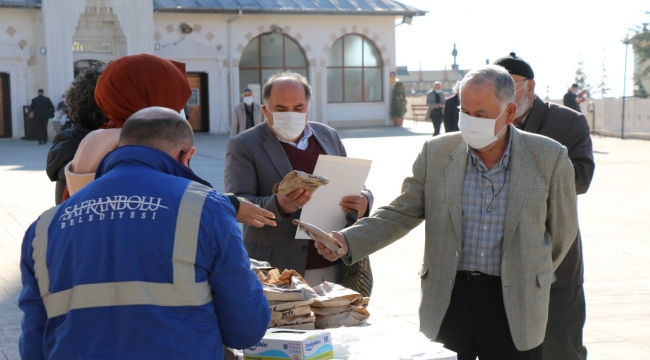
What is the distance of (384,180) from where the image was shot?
15.8 metres

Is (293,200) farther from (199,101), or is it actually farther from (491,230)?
(199,101)

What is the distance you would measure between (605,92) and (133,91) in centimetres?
6657

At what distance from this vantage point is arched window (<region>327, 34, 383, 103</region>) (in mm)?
36781

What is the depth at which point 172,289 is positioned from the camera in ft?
8.05

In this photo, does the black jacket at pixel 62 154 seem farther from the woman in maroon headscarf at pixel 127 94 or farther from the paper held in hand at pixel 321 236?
the paper held in hand at pixel 321 236

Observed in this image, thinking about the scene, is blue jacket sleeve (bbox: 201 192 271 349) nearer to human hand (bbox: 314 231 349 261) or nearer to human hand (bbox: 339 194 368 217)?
human hand (bbox: 314 231 349 261)

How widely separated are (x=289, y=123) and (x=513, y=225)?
1.35 meters

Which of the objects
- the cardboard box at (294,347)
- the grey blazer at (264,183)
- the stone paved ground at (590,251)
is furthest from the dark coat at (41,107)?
the cardboard box at (294,347)

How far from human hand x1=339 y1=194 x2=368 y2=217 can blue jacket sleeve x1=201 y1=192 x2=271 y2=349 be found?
155 centimetres

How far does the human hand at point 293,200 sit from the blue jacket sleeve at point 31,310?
1.43 metres

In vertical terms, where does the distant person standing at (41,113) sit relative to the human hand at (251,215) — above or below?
below

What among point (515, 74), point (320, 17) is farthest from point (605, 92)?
point (515, 74)

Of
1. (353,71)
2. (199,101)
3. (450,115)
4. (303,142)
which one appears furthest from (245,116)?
(353,71)

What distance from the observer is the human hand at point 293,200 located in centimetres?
383
